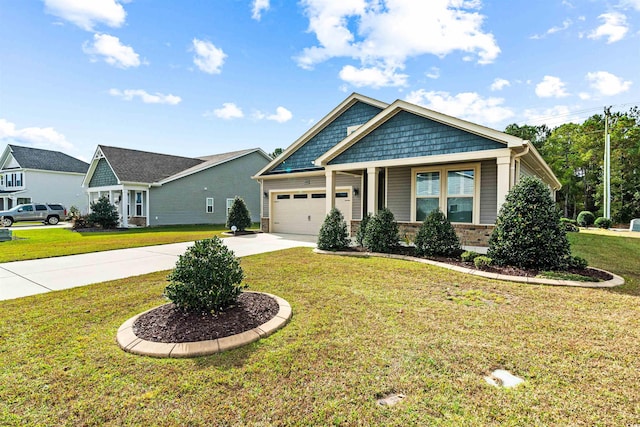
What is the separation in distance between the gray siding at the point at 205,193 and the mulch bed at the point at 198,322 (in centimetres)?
1961

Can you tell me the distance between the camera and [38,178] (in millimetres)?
29391

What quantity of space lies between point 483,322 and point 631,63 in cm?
2448

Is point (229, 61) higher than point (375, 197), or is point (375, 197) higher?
point (229, 61)

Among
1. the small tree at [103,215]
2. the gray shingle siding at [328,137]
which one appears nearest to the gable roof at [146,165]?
the small tree at [103,215]

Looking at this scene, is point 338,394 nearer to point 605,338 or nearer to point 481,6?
point 605,338

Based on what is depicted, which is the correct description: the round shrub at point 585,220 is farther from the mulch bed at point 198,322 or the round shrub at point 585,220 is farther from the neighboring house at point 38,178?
the neighboring house at point 38,178

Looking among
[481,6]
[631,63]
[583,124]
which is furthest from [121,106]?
Answer: [583,124]

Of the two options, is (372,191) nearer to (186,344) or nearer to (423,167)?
(423,167)

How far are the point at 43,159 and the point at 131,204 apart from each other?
696 inches

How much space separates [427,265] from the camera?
7012 mm

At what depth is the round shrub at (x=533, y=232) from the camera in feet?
19.9

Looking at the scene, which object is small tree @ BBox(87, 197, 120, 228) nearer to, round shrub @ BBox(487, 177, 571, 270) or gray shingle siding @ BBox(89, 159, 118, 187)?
gray shingle siding @ BBox(89, 159, 118, 187)

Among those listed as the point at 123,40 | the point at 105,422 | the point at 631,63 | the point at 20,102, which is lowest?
the point at 105,422

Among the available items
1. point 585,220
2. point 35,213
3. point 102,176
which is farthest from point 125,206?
point 585,220
